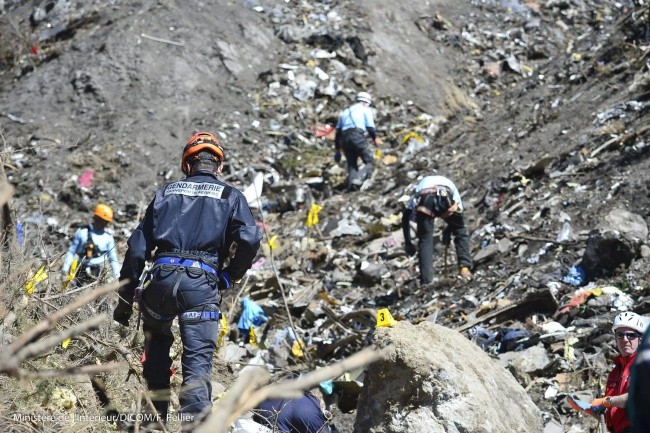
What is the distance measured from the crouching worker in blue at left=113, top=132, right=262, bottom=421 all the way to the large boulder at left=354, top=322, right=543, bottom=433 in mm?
786

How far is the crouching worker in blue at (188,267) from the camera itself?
4008mm

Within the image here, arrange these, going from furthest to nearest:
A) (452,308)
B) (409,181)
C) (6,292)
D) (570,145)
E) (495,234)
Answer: (409,181)
(570,145)
(495,234)
(452,308)
(6,292)

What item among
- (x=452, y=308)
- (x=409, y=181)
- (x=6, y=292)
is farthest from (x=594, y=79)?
(x=6, y=292)

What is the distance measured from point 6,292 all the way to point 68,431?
833mm

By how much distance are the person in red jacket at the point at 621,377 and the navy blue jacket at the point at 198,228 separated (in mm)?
1838

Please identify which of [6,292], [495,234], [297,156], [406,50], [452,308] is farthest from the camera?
[406,50]

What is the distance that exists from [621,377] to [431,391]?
1.04m

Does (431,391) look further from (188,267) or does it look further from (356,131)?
(356,131)

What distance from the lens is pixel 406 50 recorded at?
1719 cm

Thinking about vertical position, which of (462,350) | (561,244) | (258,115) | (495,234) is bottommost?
(258,115)

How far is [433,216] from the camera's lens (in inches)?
324

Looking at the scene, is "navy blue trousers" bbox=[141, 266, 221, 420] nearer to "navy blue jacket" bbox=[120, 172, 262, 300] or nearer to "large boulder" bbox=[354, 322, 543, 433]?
"navy blue jacket" bbox=[120, 172, 262, 300]

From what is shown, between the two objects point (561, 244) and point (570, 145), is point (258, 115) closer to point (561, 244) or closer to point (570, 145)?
point (570, 145)

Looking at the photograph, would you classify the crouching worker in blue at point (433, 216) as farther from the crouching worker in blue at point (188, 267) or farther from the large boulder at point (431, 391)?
the crouching worker in blue at point (188, 267)
